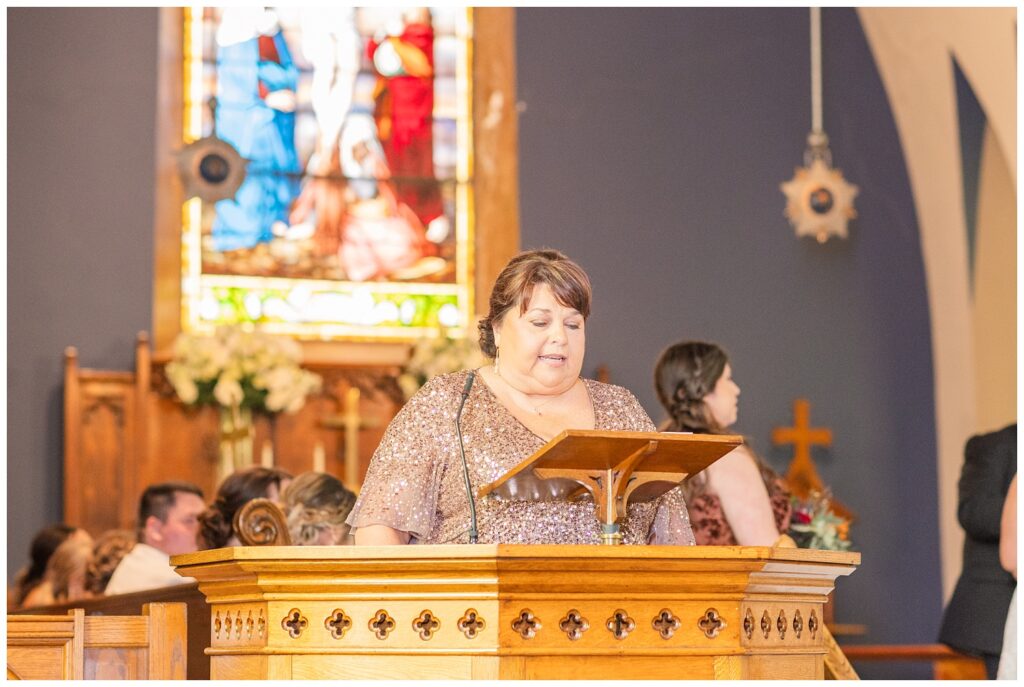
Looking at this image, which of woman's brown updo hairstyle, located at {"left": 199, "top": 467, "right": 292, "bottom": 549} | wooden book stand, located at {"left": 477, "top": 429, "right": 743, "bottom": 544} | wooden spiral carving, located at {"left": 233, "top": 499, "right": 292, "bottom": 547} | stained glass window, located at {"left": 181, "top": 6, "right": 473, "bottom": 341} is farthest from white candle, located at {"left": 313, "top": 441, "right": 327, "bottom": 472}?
wooden book stand, located at {"left": 477, "top": 429, "right": 743, "bottom": 544}

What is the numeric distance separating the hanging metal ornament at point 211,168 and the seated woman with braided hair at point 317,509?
390 cm

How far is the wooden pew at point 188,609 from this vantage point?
4008 millimetres

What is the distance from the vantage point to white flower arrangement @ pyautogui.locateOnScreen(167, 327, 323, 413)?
774cm

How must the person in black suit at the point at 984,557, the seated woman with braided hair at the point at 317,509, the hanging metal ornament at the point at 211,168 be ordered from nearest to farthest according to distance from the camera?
the seated woman with braided hair at the point at 317,509, the person in black suit at the point at 984,557, the hanging metal ornament at the point at 211,168

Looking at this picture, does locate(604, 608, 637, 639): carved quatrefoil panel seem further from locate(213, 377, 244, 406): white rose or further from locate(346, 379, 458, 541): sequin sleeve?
locate(213, 377, 244, 406): white rose

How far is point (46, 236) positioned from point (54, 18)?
123cm

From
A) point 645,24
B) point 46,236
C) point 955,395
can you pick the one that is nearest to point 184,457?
point 46,236

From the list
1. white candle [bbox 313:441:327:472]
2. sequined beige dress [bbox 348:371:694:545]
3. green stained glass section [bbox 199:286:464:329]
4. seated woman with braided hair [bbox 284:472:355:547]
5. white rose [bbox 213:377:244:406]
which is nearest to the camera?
sequined beige dress [bbox 348:371:694:545]

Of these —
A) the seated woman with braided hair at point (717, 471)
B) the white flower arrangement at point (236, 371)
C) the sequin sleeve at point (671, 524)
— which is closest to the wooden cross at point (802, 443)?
the white flower arrangement at point (236, 371)

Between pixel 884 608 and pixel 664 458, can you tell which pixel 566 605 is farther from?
pixel 884 608

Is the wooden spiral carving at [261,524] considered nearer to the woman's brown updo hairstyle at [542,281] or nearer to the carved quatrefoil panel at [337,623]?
the woman's brown updo hairstyle at [542,281]

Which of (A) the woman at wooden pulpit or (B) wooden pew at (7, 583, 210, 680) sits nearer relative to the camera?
(A) the woman at wooden pulpit

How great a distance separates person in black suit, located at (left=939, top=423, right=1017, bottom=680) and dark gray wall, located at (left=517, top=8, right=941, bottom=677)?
3584 millimetres

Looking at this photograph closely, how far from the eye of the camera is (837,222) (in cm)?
843
